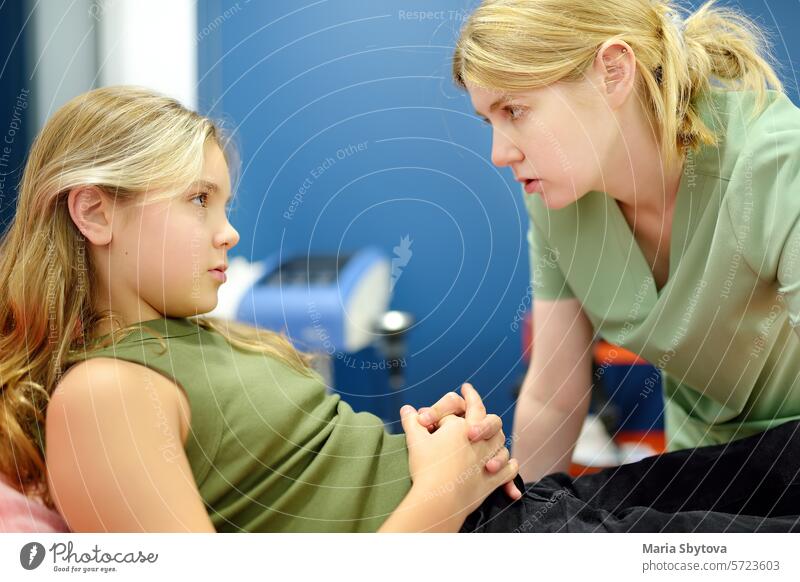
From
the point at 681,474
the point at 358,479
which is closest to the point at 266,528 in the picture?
the point at 358,479

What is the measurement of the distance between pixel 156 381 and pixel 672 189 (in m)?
0.51

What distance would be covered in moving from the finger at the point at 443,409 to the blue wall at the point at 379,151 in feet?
0.10

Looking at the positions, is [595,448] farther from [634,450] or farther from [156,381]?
[156,381]

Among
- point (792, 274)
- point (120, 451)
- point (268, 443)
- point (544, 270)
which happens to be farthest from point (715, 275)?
point (120, 451)

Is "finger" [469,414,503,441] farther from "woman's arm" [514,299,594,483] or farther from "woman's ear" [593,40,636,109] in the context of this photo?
"woman's ear" [593,40,636,109]

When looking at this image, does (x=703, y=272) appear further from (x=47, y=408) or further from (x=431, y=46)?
(x=47, y=408)

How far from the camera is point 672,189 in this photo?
2.66ft

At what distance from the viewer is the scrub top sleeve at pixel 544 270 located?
0.89m

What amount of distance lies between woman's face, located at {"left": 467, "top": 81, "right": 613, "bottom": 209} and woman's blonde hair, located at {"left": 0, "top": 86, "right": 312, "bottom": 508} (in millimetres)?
261

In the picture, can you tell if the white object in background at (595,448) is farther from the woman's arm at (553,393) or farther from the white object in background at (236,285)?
the white object in background at (236,285)

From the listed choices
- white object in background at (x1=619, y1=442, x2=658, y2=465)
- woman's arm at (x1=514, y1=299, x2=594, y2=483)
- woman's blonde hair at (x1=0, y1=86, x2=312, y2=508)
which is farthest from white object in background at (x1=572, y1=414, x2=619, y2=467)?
woman's blonde hair at (x1=0, y1=86, x2=312, y2=508)

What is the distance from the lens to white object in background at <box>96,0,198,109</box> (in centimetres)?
74

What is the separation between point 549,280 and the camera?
0.90 m
